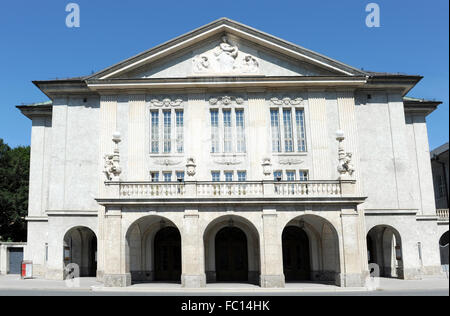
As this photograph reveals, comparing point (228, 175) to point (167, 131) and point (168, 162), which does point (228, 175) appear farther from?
point (167, 131)

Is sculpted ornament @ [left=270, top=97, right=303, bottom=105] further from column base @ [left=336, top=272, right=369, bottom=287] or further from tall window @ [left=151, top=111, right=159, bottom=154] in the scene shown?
column base @ [left=336, top=272, right=369, bottom=287]

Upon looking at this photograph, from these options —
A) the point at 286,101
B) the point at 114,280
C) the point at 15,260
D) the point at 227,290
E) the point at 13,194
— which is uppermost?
the point at 286,101

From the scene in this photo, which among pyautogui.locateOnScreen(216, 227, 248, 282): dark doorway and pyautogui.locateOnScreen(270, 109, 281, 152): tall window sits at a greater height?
pyautogui.locateOnScreen(270, 109, 281, 152): tall window

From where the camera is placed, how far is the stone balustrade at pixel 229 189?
24219 millimetres

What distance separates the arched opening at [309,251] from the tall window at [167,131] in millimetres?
9613

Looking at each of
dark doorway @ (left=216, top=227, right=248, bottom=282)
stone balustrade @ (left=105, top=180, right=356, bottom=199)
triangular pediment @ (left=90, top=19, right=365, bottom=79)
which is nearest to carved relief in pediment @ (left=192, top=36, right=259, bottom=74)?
triangular pediment @ (left=90, top=19, right=365, bottom=79)

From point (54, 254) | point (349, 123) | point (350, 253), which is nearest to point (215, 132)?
point (349, 123)

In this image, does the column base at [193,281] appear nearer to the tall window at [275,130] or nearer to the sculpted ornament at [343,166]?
the sculpted ornament at [343,166]

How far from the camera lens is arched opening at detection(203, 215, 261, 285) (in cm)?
2766

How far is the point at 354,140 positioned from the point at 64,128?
20.5 meters

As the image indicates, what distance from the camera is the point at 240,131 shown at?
3003 centimetres

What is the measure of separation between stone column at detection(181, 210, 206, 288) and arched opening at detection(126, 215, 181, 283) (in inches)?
154

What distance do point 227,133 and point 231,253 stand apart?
8.03 metres

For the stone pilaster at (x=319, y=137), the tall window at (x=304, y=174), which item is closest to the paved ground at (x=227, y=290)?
the tall window at (x=304, y=174)
